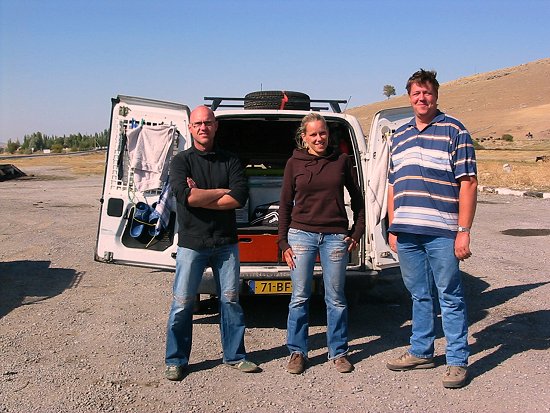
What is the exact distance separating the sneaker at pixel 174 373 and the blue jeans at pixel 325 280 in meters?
0.82

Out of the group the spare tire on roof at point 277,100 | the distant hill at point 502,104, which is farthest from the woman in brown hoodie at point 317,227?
the distant hill at point 502,104

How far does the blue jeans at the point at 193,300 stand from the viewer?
4.34 m

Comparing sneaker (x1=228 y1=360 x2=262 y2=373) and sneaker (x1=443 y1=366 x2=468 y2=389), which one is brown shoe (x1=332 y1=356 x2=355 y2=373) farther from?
sneaker (x1=443 y1=366 x2=468 y2=389)

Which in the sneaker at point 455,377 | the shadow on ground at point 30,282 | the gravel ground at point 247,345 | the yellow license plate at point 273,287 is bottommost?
the shadow on ground at point 30,282

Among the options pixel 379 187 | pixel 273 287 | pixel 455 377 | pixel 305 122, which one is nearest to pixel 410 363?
pixel 455 377

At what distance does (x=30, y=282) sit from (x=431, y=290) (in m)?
5.09

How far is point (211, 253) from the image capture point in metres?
4.38

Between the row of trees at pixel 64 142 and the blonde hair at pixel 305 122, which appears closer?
the blonde hair at pixel 305 122

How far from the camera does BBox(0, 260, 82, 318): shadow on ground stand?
6617 millimetres

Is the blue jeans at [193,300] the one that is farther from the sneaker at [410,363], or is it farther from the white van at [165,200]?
the sneaker at [410,363]

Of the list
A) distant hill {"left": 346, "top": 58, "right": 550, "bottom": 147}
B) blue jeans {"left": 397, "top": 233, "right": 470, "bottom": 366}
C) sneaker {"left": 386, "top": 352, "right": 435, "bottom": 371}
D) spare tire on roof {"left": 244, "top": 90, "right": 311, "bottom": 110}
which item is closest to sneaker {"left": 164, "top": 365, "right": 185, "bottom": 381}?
sneaker {"left": 386, "top": 352, "right": 435, "bottom": 371}

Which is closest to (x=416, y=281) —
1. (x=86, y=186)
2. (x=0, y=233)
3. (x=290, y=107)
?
(x=290, y=107)

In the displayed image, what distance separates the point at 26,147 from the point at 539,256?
88364 millimetres

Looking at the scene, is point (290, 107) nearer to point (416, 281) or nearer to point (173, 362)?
point (416, 281)
